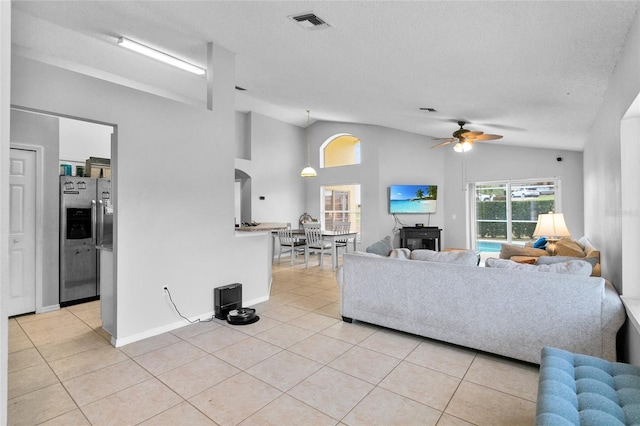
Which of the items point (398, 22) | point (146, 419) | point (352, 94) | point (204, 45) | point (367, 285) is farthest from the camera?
point (352, 94)

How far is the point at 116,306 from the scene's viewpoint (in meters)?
2.99

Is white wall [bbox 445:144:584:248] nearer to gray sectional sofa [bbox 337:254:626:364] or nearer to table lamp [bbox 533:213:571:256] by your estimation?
table lamp [bbox 533:213:571:256]

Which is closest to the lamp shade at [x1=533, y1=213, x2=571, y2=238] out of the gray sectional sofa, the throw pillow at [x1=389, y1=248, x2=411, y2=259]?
the gray sectional sofa

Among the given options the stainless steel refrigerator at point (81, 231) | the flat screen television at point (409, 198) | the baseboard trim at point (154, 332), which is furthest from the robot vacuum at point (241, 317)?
the flat screen television at point (409, 198)

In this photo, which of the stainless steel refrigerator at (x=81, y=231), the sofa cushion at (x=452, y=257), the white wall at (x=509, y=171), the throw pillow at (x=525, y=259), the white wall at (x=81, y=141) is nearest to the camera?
the sofa cushion at (x=452, y=257)

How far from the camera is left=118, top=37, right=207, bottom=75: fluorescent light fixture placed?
3717 mm

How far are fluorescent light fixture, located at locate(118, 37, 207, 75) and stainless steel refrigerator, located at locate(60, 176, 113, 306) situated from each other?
178cm

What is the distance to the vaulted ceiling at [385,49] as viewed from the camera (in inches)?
89.3

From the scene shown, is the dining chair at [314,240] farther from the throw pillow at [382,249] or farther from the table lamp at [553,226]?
the table lamp at [553,226]

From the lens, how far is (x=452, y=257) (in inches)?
117

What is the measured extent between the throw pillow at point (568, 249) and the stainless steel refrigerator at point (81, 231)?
18.5 feet

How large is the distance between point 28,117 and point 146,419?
3.82 meters

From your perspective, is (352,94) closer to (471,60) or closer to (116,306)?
(471,60)

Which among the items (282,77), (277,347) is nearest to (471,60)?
(282,77)
